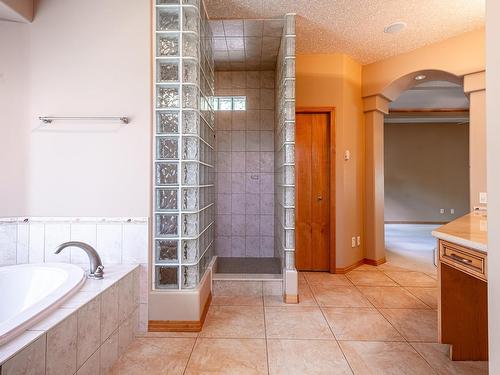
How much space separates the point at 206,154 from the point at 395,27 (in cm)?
219

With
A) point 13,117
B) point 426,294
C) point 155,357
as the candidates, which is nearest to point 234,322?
point 155,357

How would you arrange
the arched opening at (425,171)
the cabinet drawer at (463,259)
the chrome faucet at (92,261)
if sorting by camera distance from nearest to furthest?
the cabinet drawer at (463,259), the chrome faucet at (92,261), the arched opening at (425,171)

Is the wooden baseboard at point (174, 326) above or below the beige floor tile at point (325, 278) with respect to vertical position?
above

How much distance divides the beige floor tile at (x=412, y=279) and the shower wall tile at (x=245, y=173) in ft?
4.69

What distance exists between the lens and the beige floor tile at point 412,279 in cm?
275

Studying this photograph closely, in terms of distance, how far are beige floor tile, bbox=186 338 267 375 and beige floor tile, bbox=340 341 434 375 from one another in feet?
→ 1.73

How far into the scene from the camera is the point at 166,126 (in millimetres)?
1945

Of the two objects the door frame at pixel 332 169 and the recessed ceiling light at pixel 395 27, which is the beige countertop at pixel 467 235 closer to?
the door frame at pixel 332 169

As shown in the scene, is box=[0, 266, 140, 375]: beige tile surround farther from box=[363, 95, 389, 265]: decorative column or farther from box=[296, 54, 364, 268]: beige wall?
box=[363, 95, 389, 265]: decorative column

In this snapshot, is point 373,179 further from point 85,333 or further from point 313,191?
point 85,333

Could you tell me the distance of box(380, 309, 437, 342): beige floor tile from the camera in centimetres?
181

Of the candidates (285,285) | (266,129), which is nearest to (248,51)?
(266,129)

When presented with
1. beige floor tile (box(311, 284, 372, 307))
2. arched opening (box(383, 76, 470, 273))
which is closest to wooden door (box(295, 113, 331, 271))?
beige floor tile (box(311, 284, 372, 307))

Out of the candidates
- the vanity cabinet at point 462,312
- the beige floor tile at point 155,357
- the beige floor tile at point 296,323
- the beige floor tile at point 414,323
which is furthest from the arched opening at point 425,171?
the beige floor tile at point 155,357
